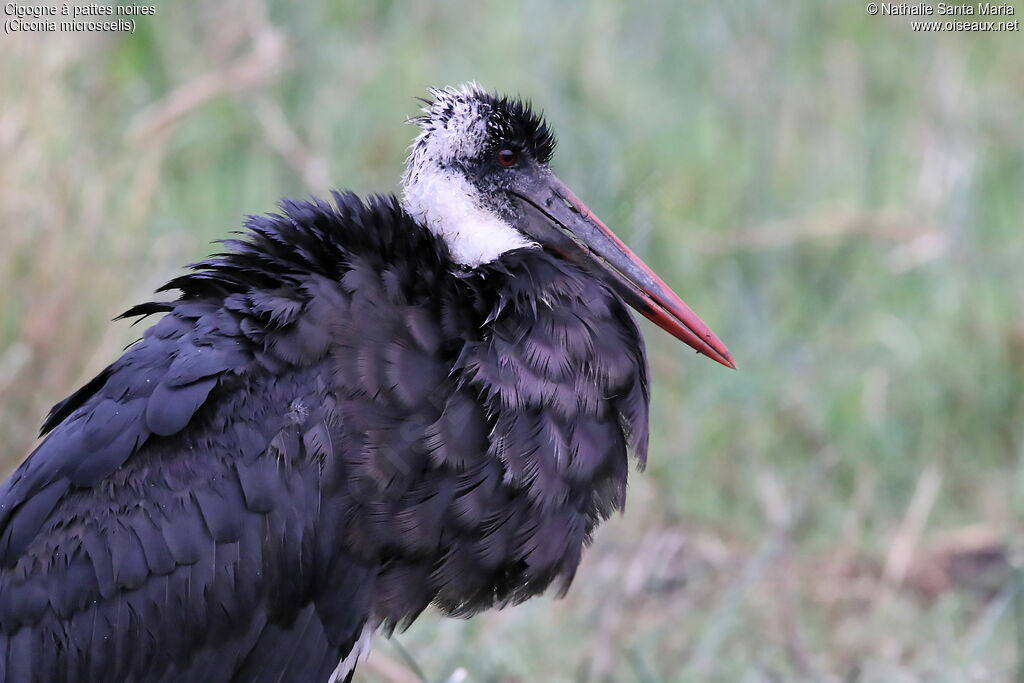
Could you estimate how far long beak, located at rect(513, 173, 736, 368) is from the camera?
3.08 metres

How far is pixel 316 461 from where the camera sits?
2625 millimetres

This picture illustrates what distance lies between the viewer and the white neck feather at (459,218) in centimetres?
300

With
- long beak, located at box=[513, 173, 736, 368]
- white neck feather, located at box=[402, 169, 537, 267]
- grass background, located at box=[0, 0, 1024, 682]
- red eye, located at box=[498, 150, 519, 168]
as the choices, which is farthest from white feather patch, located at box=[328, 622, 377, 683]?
red eye, located at box=[498, 150, 519, 168]

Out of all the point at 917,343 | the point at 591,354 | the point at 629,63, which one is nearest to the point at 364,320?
the point at 591,354

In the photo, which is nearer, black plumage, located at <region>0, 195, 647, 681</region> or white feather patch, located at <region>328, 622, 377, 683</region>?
black plumage, located at <region>0, 195, 647, 681</region>

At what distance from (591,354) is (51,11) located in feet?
9.91

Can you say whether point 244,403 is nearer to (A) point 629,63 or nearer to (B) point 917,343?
(B) point 917,343

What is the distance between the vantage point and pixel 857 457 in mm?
5113

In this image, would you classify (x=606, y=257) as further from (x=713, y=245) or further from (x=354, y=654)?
(x=713, y=245)

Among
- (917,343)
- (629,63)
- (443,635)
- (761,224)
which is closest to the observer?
(443,635)

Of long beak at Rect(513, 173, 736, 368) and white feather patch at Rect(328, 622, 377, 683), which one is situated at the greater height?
long beak at Rect(513, 173, 736, 368)

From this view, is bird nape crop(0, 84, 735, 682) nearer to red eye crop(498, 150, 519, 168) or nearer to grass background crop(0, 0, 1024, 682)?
red eye crop(498, 150, 519, 168)

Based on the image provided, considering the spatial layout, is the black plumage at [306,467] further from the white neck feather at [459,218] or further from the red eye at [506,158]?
the red eye at [506,158]

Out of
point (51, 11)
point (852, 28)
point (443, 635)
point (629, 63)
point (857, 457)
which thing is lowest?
point (857, 457)
